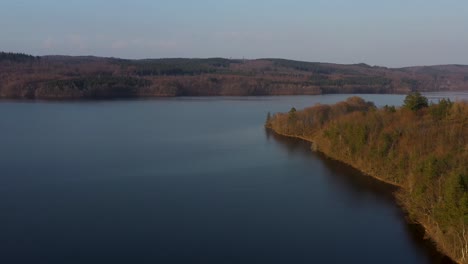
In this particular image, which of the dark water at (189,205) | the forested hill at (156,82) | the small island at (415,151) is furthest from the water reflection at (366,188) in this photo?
the forested hill at (156,82)

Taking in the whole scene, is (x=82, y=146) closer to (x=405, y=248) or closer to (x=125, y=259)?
(x=125, y=259)

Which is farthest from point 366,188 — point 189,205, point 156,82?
point 156,82

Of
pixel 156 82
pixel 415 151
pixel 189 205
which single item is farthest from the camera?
pixel 156 82

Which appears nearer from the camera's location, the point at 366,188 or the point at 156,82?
the point at 366,188

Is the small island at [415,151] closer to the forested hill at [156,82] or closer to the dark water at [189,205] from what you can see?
the dark water at [189,205]

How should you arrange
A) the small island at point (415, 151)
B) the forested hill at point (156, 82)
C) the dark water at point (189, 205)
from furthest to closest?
the forested hill at point (156, 82) < the dark water at point (189, 205) < the small island at point (415, 151)

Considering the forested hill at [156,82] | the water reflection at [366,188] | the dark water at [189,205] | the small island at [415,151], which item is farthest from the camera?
the forested hill at [156,82]

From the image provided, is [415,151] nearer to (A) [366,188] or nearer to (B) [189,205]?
(A) [366,188]
